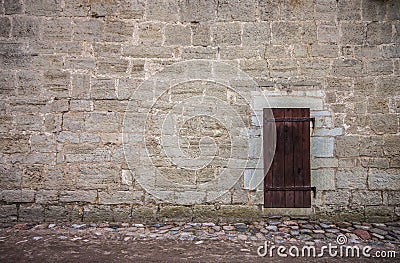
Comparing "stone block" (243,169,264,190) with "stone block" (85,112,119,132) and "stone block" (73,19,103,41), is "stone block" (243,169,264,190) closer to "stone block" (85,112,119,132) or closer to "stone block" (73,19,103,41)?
"stone block" (85,112,119,132)

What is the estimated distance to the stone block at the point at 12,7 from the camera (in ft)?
12.8

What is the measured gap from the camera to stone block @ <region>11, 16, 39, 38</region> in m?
3.92

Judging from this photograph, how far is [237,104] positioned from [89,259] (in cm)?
234

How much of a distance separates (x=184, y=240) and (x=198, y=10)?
8.82 ft

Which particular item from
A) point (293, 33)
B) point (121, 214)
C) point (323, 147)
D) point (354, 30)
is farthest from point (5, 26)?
point (354, 30)

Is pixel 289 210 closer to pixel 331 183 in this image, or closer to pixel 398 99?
pixel 331 183

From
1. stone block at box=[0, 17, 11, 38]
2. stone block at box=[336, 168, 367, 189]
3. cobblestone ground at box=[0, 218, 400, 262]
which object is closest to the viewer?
cobblestone ground at box=[0, 218, 400, 262]

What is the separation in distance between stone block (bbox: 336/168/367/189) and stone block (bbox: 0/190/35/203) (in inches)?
147

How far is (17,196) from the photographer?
12.9 ft

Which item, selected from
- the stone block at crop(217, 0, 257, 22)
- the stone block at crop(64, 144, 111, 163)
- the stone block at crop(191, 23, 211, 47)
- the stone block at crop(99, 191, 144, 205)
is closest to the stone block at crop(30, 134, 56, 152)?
the stone block at crop(64, 144, 111, 163)

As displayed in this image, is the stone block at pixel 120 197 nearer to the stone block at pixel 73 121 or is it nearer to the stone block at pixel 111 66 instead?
the stone block at pixel 73 121

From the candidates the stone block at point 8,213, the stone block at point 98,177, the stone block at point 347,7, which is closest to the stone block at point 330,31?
the stone block at point 347,7

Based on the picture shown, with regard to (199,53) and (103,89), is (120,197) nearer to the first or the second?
(103,89)

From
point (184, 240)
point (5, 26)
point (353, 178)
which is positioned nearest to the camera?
point (184, 240)
